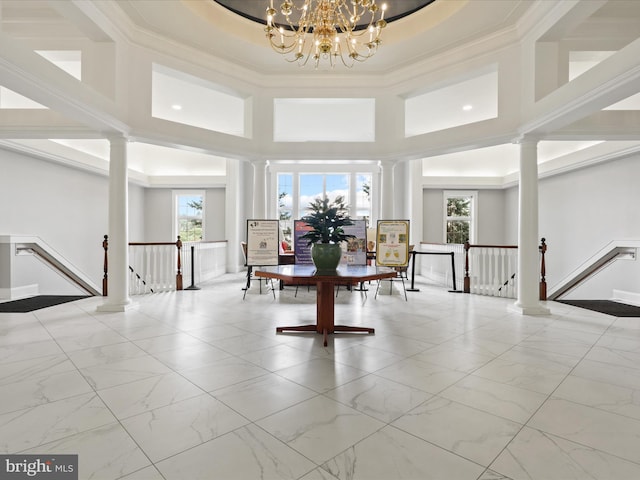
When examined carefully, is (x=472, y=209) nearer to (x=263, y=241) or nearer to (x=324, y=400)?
(x=263, y=241)

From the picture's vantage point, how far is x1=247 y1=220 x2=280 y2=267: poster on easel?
255 inches

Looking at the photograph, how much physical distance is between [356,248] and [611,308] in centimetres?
431

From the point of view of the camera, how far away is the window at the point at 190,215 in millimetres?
11805

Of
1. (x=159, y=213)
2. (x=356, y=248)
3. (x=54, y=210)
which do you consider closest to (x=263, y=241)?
(x=356, y=248)

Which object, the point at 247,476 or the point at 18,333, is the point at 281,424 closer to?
the point at 247,476

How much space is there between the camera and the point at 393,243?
648 centimetres

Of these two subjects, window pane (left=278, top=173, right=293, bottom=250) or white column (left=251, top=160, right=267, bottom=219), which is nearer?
white column (left=251, top=160, right=267, bottom=219)

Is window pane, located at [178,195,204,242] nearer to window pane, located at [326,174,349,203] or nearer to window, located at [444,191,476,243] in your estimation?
window pane, located at [326,174,349,203]

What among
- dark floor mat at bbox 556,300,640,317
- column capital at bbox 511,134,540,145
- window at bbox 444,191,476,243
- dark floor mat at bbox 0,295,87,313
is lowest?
dark floor mat at bbox 556,300,640,317

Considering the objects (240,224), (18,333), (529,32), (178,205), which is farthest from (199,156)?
(529,32)

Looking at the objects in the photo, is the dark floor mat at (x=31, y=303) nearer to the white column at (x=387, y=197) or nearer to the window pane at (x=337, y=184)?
the white column at (x=387, y=197)

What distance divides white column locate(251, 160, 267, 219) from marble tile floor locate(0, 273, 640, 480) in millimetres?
3138

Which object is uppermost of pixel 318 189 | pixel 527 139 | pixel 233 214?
pixel 318 189

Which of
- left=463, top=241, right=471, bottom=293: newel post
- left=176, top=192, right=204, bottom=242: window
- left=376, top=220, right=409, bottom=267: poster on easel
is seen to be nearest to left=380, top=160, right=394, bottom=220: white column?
left=376, top=220, right=409, bottom=267: poster on easel
